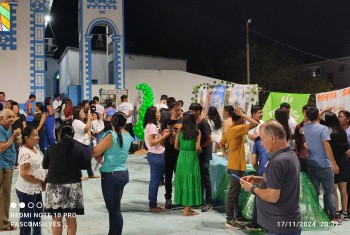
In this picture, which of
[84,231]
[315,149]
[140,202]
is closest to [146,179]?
[140,202]

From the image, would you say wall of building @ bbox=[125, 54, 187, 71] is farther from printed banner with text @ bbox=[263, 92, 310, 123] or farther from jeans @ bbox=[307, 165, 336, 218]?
jeans @ bbox=[307, 165, 336, 218]

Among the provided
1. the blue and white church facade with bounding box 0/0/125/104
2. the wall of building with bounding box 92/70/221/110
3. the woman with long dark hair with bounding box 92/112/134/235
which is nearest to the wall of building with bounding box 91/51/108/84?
the wall of building with bounding box 92/70/221/110

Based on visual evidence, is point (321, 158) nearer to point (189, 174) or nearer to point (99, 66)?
point (189, 174)

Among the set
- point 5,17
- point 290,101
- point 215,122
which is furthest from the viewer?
point 5,17

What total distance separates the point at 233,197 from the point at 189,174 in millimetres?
760

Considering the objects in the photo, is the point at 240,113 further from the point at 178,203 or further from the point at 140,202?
the point at 140,202

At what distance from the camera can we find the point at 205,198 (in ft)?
22.2

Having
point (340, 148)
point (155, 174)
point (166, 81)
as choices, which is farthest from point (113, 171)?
point (166, 81)

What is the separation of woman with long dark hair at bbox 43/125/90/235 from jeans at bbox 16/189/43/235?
15.0 inches

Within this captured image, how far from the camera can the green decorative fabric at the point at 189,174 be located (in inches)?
247

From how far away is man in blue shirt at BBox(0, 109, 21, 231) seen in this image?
5.35 m

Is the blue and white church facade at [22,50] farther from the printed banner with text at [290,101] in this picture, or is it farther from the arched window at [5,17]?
the printed banner with text at [290,101]

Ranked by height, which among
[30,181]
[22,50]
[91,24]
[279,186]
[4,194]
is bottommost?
[4,194]

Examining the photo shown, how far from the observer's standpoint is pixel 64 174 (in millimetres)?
4418
